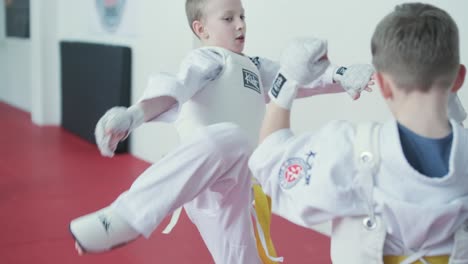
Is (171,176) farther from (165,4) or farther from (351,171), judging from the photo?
(165,4)

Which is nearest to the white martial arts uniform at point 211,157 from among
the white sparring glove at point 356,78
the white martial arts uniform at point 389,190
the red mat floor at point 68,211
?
the white sparring glove at point 356,78

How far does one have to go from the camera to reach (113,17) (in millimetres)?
5484

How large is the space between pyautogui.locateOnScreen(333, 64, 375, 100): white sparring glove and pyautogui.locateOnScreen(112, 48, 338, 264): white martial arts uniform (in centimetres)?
14

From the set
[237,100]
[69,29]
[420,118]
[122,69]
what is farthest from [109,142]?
[69,29]

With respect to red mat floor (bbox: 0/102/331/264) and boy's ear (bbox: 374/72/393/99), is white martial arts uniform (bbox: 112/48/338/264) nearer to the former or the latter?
boy's ear (bbox: 374/72/393/99)

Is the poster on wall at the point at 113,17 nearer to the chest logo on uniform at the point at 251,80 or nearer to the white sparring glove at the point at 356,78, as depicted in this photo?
the chest logo on uniform at the point at 251,80

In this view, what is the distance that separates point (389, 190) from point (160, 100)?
32.0 inches

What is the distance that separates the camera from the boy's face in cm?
218

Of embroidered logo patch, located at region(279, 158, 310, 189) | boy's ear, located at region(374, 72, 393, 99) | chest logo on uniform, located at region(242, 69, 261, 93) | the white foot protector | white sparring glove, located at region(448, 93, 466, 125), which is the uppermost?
boy's ear, located at region(374, 72, 393, 99)

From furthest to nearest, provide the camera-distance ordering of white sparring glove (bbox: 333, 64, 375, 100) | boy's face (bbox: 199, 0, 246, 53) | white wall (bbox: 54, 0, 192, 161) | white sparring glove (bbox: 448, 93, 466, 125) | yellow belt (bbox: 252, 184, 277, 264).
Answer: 1. white wall (bbox: 54, 0, 192, 161)
2. boy's face (bbox: 199, 0, 246, 53)
3. yellow belt (bbox: 252, 184, 277, 264)
4. white sparring glove (bbox: 333, 64, 375, 100)
5. white sparring glove (bbox: 448, 93, 466, 125)

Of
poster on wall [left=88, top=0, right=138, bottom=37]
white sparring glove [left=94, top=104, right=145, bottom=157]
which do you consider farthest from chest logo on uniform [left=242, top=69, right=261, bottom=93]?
poster on wall [left=88, top=0, right=138, bottom=37]

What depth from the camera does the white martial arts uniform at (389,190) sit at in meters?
1.16

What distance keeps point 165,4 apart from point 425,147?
3691mm

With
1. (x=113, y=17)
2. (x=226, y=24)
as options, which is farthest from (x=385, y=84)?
(x=113, y=17)
